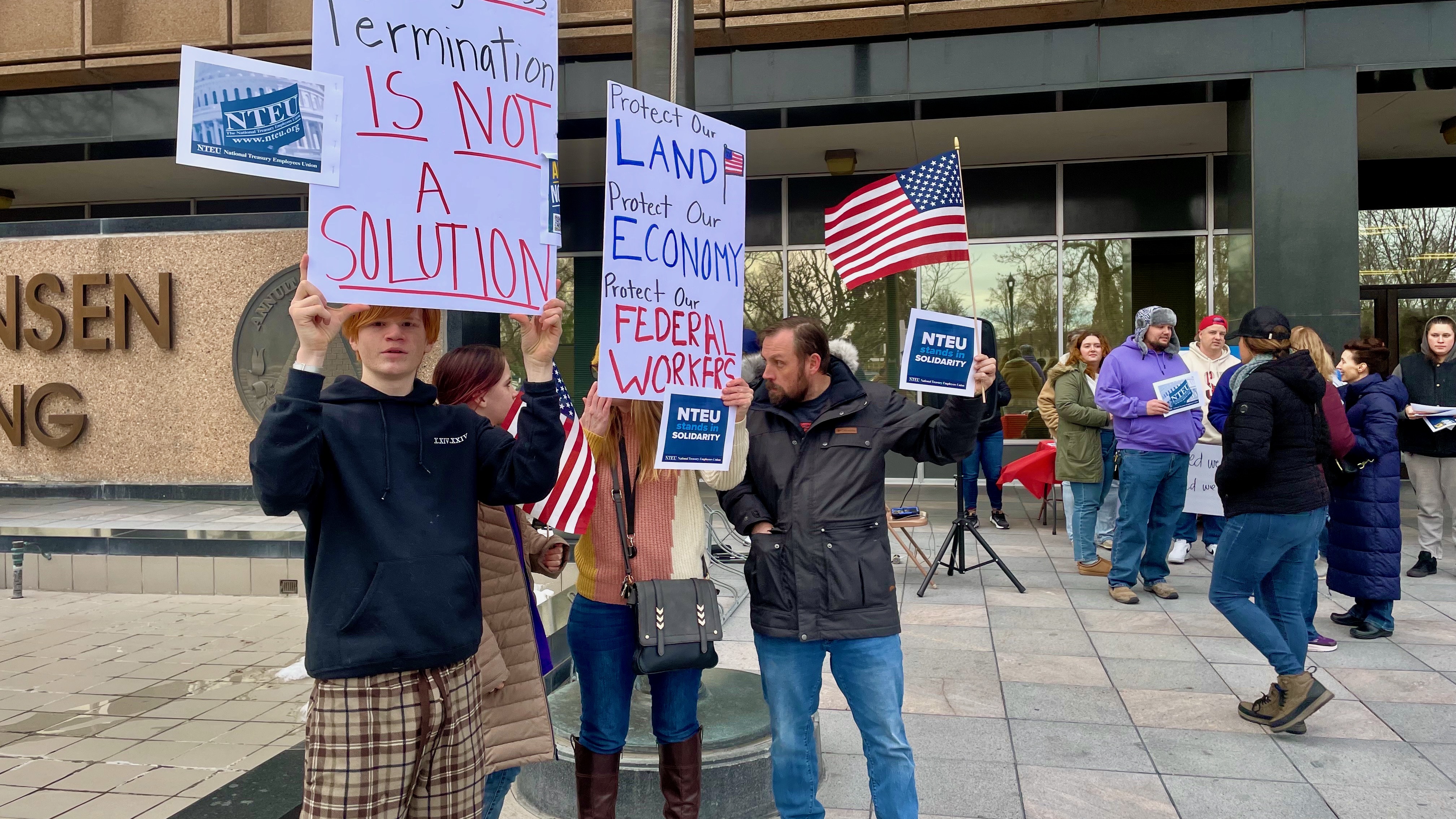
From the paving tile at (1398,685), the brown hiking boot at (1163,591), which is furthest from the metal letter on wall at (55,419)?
the paving tile at (1398,685)

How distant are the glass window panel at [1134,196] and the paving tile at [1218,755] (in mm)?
10355

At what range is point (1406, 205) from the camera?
44.7ft

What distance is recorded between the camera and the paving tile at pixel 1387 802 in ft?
12.2

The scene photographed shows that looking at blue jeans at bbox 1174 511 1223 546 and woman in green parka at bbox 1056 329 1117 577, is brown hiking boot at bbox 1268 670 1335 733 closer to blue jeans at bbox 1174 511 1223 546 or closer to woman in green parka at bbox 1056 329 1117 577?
woman in green parka at bbox 1056 329 1117 577

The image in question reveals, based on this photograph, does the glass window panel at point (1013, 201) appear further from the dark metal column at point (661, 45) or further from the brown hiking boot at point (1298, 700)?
the dark metal column at point (661, 45)

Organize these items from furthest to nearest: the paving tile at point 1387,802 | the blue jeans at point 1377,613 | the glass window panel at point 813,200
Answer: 1. the glass window panel at point 813,200
2. the blue jeans at point 1377,613
3. the paving tile at point 1387,802

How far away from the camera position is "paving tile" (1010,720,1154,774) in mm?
4207

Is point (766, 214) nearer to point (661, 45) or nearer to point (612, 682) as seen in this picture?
point (661, 45)

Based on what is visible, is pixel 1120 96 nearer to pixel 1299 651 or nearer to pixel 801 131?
pixel 801 131

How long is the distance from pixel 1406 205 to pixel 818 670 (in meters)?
14.2

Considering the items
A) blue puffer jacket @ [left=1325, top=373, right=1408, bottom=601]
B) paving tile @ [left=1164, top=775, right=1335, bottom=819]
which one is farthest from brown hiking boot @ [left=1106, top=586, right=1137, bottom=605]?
paving tile @ [left=1164, top=775, right=1335, bottom=819]

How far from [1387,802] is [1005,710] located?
5.23 ft

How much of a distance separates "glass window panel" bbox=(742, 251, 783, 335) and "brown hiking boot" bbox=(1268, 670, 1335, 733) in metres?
10.6

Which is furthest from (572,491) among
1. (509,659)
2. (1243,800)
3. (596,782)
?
(1243,800)
